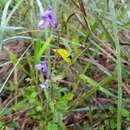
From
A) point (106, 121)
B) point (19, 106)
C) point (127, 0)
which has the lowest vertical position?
point (106, 121)

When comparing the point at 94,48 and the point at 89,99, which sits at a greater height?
the point at 94,48

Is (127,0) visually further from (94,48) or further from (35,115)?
(35,115)

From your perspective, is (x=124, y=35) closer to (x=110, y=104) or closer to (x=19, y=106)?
(x=110, y=104)

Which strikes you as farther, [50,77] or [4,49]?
[4,49]

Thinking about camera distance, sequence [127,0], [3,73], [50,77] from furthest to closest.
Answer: [127,0]
[3,73]
[50,77]

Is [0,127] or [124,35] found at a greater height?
[124,35]

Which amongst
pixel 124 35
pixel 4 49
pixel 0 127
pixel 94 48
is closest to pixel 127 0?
pixel 124 35

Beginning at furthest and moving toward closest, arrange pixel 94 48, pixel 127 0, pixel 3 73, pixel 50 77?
pixel 127 0 < pixel 3 73 < pixel 94 48 < pixel 50 77

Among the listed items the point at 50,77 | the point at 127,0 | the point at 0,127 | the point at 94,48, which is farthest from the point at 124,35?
the point at 0,127

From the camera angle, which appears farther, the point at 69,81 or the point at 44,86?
the point at 69,81

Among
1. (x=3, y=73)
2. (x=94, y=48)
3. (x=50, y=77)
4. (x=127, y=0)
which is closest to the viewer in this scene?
(x=50, y=77)
